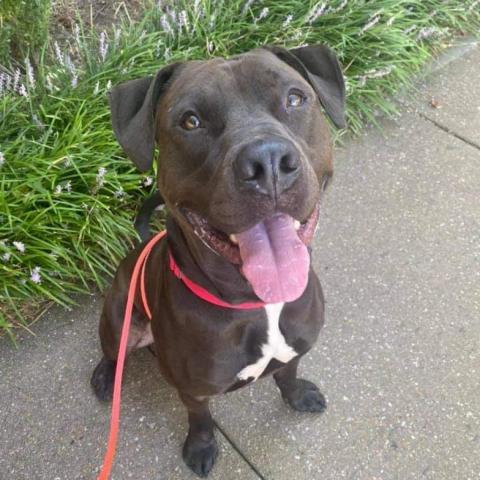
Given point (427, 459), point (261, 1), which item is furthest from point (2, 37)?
point (427, 459)

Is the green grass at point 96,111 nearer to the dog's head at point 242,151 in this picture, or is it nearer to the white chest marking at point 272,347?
the dog's head at point 242,151

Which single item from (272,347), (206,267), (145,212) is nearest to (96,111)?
(145,212)

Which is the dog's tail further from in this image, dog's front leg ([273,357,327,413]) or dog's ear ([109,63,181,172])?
dog's front leg ([273,357,327,413])

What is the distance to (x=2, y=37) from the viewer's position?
3578 millimetres

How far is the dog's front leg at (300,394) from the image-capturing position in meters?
2.91

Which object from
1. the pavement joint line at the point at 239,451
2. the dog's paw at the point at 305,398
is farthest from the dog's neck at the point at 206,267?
the pavement joint line at the point at 239,451

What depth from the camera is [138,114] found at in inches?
88.8

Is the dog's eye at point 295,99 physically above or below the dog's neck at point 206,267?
above

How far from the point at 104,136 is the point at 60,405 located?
1502 mm

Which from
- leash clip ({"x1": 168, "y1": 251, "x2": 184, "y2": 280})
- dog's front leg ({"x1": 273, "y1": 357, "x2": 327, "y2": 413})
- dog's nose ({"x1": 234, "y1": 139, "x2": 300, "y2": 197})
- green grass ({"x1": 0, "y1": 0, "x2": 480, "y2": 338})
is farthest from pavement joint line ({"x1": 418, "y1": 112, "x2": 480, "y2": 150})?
dog's nose ({"x1": 234, "y1": 139, "x2": 300, "y2": 197})

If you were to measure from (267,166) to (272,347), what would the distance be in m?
0.85

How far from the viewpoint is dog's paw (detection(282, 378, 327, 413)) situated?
2.96m

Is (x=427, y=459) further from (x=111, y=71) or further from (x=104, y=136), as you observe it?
(x=111, y=71)

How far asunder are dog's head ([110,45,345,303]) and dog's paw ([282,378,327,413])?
3.36 ft
